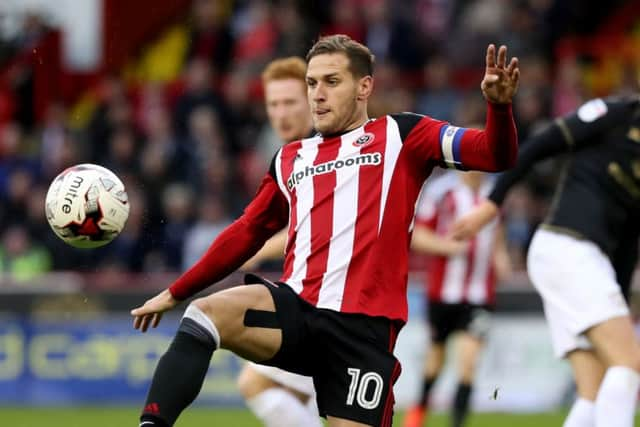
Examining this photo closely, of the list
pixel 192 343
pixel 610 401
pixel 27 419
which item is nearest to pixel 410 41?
pixel 27 419

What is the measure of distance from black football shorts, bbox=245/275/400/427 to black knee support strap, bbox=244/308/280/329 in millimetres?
51

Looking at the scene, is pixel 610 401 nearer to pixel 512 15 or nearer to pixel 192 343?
pixel 192 343

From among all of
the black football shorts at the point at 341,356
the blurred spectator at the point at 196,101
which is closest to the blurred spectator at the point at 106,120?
the blurred spectator at the point at 196,101

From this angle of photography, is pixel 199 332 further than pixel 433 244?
No

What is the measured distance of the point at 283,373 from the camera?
22.5 ft

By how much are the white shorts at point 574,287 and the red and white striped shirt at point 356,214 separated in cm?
139

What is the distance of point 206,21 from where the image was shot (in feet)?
51.5

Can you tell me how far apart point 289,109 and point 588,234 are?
1688 mm

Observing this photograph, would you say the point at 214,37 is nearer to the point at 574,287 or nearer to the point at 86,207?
the point at 574,287

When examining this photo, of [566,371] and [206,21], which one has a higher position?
[206,21]

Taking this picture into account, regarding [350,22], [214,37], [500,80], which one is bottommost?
[500,80]

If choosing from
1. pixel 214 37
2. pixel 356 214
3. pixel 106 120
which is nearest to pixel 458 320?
pixel 356 214

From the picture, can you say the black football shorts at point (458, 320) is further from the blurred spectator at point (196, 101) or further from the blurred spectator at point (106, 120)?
the blurred spectator at point (106, 120)

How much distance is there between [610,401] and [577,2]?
34.4 ft
